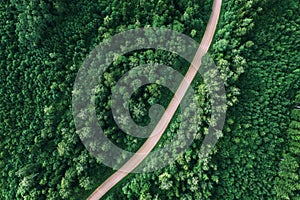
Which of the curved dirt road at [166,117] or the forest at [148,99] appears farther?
the curved dirt road at [166,117]

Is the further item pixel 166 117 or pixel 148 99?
pixel 166 117

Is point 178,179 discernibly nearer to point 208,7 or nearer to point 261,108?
point 261,108

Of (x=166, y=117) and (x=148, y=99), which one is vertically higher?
(x=148, y=99)

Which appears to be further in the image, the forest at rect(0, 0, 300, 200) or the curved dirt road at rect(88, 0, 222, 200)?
the curved dirt road at rect(88, 0, 222, 200)
